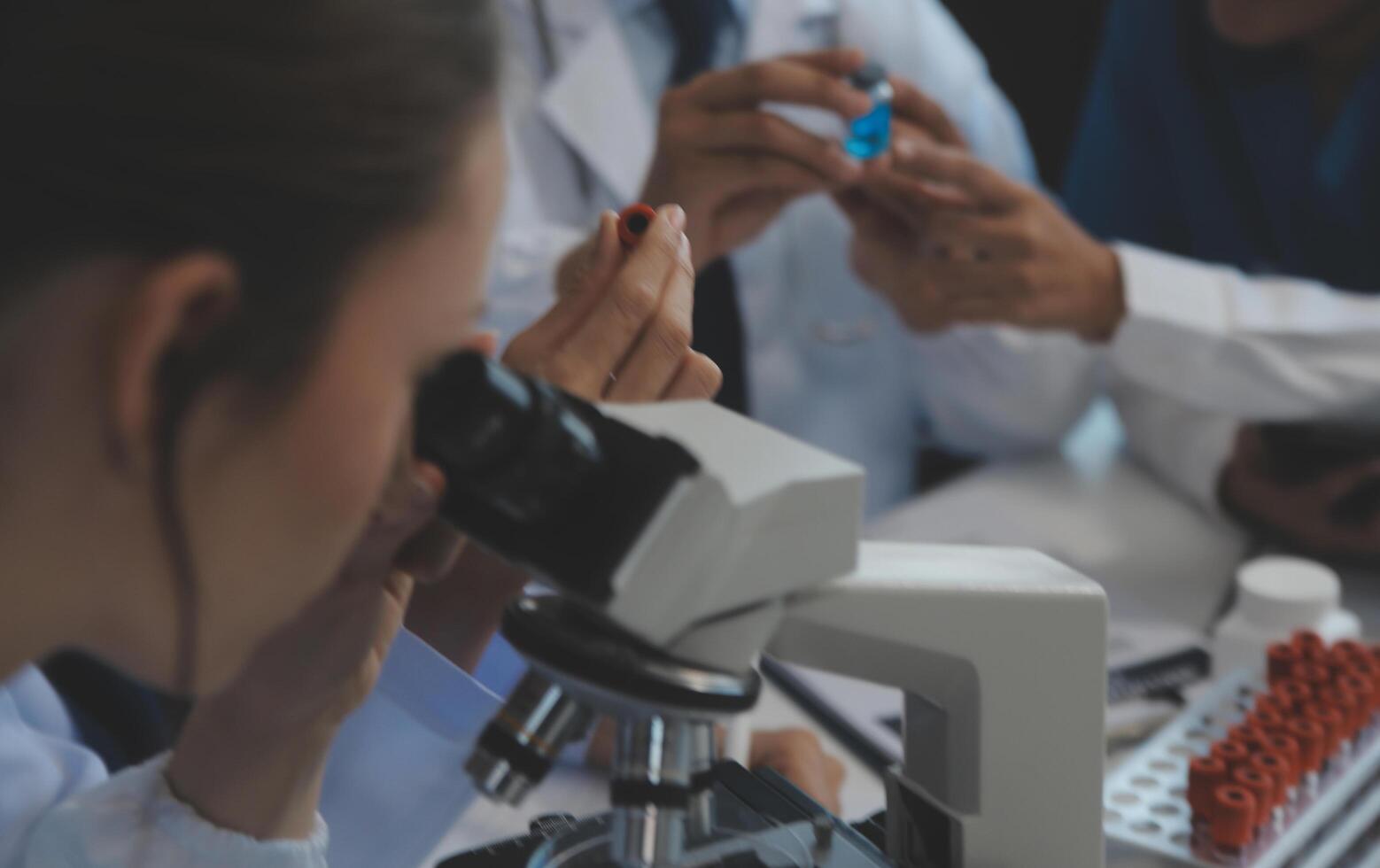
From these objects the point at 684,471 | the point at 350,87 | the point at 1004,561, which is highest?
the point at 350,87

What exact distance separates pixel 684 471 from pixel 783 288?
1080mm

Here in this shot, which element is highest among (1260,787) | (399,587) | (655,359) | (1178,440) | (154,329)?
(154,329)

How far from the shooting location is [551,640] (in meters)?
0.43

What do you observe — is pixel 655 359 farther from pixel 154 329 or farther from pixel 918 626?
pixel 154 329

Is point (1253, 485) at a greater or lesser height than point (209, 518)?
lesser

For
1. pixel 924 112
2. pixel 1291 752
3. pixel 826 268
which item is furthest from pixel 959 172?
pixel 1291 752

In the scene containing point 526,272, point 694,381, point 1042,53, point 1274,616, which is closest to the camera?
point 694,381

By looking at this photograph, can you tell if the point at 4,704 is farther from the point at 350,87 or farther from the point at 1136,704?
the point at 1136,704

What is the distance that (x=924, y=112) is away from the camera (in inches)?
48.5

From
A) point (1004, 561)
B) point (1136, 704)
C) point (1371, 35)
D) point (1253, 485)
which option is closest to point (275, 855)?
point (1004, 561)

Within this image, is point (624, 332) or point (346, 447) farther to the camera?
point (624, 332)

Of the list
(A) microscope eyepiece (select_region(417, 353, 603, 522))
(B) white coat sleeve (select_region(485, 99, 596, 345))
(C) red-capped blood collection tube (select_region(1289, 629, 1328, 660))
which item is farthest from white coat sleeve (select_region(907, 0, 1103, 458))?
(A) microscope eyepiece (select_region(417, 353, 603, 522))

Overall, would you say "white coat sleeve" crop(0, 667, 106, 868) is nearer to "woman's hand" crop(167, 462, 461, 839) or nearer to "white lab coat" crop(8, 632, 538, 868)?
"white lab coat" crop(8, 632, 538, 868)

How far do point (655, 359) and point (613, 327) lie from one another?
25 mm
